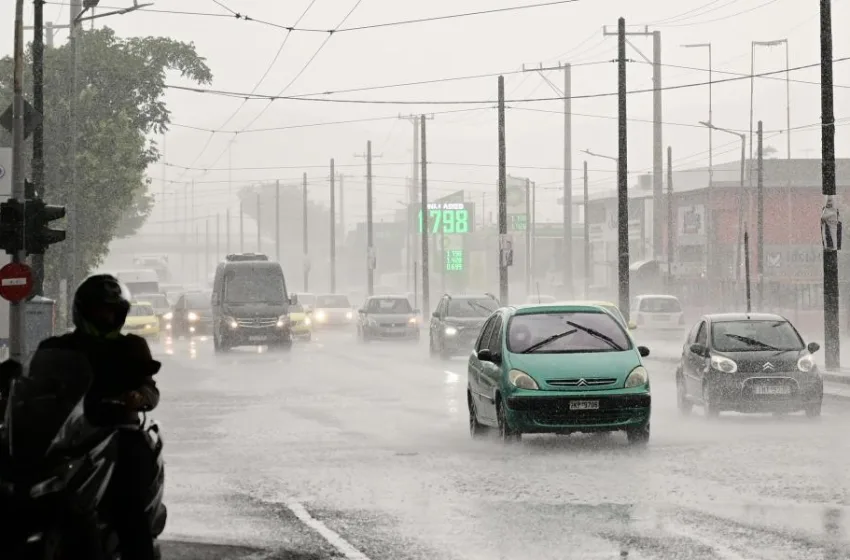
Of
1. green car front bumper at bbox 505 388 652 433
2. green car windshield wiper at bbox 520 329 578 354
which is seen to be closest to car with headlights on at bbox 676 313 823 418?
green car windshield wiper at bbox 520 329 578 354

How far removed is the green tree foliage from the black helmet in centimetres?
4152

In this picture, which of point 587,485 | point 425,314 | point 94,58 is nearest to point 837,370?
point 587,485

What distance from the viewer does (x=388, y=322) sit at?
54188mm

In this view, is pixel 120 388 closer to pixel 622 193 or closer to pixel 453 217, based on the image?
pixel 622 193

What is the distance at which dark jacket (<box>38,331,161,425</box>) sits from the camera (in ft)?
22.4

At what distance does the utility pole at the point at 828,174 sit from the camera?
32812 mm

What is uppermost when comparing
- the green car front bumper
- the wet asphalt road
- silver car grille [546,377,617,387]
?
silver car grille [546,377,617,387]

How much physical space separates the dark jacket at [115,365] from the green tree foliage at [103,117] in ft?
136

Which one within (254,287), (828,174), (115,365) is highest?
(828,174)

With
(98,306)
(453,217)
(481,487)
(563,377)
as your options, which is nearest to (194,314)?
(563,377)

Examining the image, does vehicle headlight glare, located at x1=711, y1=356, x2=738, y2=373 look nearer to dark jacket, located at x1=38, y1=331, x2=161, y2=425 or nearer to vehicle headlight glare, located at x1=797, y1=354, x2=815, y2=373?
vehicle headlight glare, located at x1=797, y1=354, x2=815, y2=373

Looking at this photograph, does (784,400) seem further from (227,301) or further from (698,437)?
(227,301)

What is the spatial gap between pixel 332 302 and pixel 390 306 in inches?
595

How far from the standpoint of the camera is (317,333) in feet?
226
